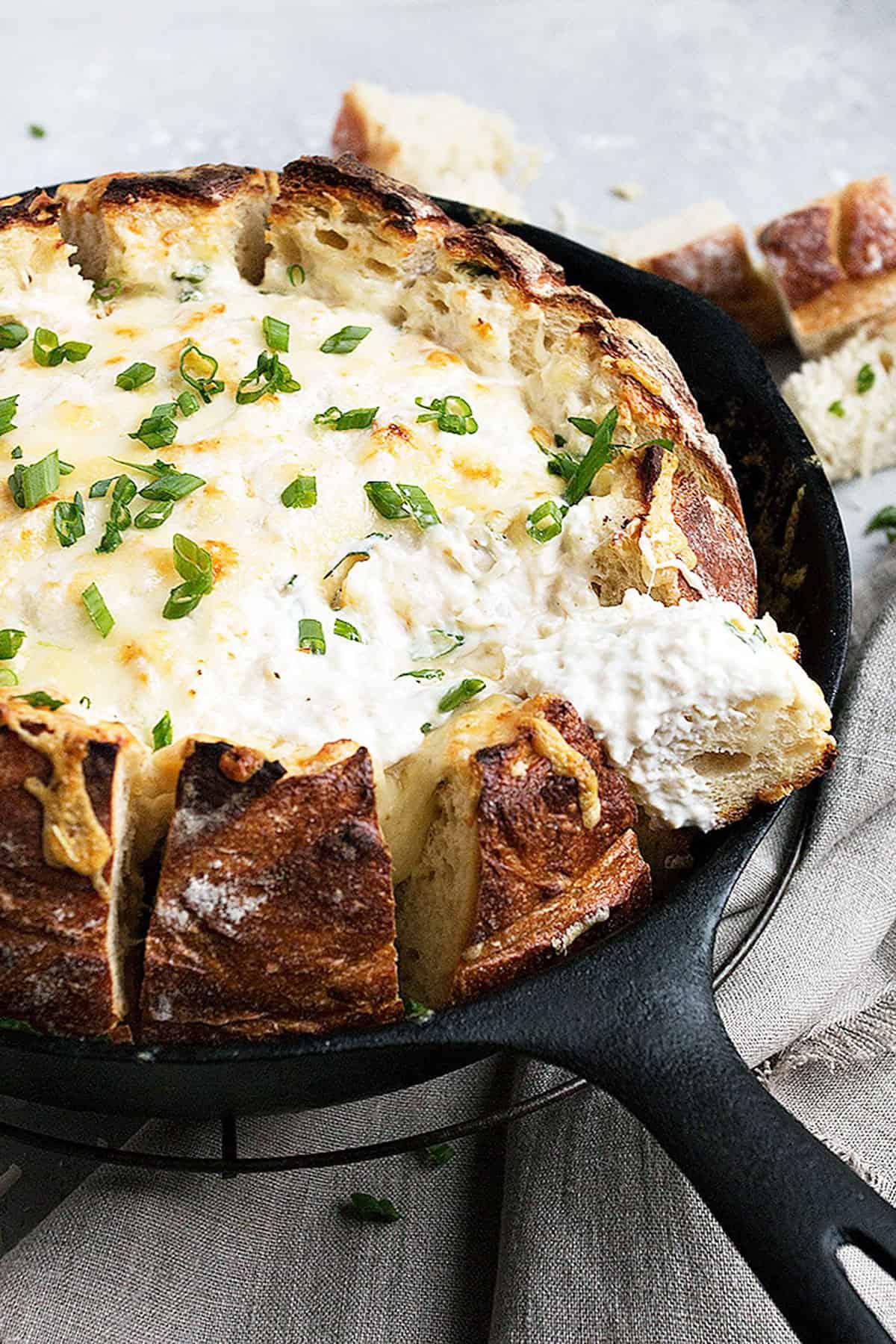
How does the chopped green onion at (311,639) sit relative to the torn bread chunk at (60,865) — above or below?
above

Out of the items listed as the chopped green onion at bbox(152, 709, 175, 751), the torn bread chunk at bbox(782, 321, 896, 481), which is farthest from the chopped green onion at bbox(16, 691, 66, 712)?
the torn bread chunk at bbox(782, 321, 896, 481)

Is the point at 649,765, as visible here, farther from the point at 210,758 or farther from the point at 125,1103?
the point at 125,1103

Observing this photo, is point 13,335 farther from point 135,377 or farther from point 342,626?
point 342,626

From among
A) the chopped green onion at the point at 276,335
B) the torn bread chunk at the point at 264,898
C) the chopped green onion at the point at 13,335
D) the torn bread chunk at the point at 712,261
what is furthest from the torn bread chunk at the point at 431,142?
the torn bread chunk at the point at 264,898

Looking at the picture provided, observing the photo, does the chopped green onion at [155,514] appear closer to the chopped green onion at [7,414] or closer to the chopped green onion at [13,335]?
the chopped green onion at [7,414]

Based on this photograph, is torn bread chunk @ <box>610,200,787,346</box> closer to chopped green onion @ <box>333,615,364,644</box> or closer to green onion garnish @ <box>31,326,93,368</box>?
green onion garnish @ <box>31,326,93,368</box>

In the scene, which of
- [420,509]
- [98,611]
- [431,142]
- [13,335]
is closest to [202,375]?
[13,335]

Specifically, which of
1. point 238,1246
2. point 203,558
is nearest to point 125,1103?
point 238,1246

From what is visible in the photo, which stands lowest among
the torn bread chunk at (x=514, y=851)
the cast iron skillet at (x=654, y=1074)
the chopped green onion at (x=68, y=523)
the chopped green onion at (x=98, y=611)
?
the cast iron skillet at (x=654, y=1074)
